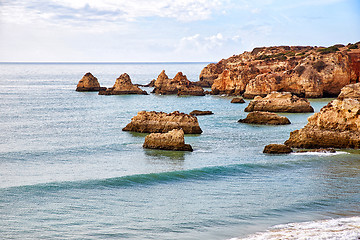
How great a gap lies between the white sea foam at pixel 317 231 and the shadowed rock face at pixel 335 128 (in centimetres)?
1446

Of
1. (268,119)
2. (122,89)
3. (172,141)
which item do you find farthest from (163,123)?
(122,89)

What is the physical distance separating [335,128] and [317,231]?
1688 cm

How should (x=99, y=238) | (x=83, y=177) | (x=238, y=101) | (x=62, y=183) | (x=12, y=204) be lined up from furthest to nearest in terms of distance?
1. (x=238, y=101)
2. (x=83, y=177)
3. (x=62, y=183)
4. (x=12, y=204)
5. (x=99, y=238)

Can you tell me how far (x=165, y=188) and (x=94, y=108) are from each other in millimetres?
45684

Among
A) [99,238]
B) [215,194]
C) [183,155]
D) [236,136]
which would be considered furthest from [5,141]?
[99,238]

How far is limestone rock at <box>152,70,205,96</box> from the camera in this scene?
92875 mm

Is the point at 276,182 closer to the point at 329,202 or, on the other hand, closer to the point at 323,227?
the point at 329,202

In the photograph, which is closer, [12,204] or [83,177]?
[12,204]

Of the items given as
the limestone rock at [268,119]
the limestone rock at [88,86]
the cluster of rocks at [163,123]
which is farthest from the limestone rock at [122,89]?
the cluster of rocks at [163,123]

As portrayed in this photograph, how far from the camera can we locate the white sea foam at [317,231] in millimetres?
14562

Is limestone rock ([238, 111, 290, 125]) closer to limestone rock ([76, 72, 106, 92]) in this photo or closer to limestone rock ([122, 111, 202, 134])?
limestone rock ([122, 111, 202, 134])

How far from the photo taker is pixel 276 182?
23.6 metres

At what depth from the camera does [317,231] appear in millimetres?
15352

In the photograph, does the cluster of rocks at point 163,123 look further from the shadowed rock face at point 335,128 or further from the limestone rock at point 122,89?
the limestone rock at point 122,89
